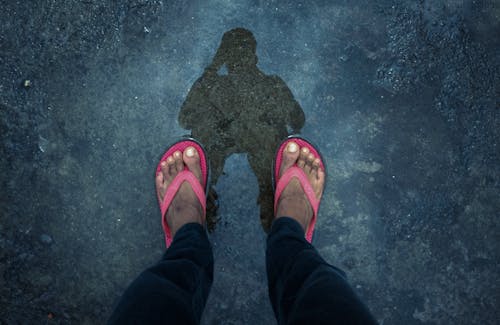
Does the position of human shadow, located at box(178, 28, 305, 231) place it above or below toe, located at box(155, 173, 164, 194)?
above

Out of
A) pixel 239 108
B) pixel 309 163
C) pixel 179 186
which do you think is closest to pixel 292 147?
pixel 309 163

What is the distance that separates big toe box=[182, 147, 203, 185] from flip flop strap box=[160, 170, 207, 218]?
0.08ft

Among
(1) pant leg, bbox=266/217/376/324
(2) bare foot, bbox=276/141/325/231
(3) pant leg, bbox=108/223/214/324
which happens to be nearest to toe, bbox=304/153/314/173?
(2) bare foot, bbox=276/141/325/231

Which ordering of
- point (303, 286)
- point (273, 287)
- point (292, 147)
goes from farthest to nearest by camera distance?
point (292, 147), point (273, 287), point (303, 286)

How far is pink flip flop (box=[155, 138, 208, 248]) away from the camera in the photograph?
1880mm

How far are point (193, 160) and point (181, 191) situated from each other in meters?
0.19

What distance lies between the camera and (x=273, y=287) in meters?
1.54

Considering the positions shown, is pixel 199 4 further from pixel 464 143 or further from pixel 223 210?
pixel 464 143

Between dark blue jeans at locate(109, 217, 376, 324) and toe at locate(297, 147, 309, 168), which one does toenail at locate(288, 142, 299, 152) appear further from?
dark blue jeans at locate(109, 217, 376, 324)

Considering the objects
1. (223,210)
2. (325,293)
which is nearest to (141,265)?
(223,210)

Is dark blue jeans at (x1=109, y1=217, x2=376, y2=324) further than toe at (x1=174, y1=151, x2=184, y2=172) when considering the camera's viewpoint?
No

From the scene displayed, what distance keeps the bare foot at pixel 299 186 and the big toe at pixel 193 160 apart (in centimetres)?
47

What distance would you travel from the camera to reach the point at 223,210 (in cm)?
195

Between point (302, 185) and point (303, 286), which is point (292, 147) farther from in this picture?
point (303, 286)
